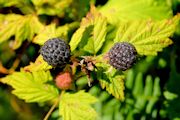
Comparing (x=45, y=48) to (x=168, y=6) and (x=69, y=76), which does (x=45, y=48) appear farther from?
(x=168, y=6)

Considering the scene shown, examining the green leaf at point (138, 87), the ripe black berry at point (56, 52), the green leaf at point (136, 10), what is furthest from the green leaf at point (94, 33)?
the green leaf at point (138, 87)

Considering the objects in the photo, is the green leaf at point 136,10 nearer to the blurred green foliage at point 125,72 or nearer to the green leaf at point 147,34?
the blurred green foliage at point 125,72

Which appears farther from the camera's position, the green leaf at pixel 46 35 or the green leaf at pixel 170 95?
Answer: the green leaf at pixel 170 95

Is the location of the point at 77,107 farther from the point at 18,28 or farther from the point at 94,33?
the point at 18,28

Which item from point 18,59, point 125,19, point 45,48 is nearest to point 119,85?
point 45,48

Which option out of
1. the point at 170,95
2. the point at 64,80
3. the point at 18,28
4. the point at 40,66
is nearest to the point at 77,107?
the point at 64,80

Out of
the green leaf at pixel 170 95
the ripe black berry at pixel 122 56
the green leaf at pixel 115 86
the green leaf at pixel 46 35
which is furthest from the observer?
Result: the green leaf at pixel 170 95
